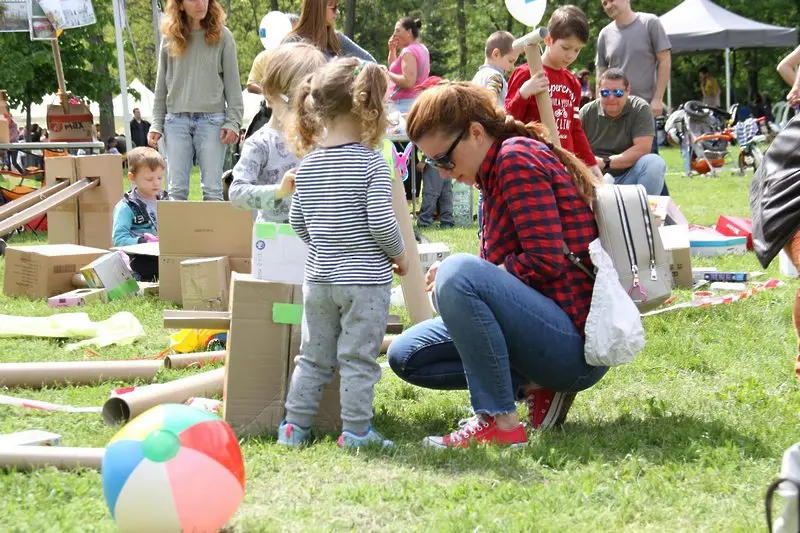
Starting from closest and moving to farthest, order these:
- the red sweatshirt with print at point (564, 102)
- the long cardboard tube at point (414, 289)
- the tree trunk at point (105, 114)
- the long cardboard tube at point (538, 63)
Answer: the long cardboard tube at point (414, 289) < the long cardboard tube at point (538, 63) < the red sweatshirt with print at point (564, 102) < the tree trunk at point (105, 114)

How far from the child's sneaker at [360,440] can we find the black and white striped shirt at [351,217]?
21.4 inches

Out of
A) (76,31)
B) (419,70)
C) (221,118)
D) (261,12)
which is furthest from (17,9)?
(261,12)

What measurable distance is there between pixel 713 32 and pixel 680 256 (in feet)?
61.8

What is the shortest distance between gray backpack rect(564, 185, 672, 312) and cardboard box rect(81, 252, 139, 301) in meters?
4.29

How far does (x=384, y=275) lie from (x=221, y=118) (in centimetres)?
405

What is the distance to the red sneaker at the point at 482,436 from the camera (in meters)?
3.59

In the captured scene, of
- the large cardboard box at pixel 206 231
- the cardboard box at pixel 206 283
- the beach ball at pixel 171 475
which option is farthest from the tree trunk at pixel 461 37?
the beach ball at pixel 171 475

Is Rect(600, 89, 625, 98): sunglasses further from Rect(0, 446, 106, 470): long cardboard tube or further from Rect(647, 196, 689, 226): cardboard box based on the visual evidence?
Rect(0, 446, 106, 470): long cardboard tube

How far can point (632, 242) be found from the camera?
355 centimetres

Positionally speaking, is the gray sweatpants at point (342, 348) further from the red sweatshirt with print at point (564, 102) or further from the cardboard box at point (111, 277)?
the cardboard box at point (111, 277)

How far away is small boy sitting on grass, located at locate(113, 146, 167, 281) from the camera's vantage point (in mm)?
7375

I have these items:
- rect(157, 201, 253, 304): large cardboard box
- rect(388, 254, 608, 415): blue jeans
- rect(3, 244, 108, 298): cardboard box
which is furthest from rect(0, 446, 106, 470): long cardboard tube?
rect(3, 244, 108, 298): cardboard box

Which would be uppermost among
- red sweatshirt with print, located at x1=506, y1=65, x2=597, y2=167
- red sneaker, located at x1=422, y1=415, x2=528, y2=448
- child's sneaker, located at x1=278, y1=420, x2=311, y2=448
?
red sweatshirt with print, located at x1=506, y1=65, x2=597, y2=167

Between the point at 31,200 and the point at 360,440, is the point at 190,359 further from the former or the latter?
the point at 31,200
